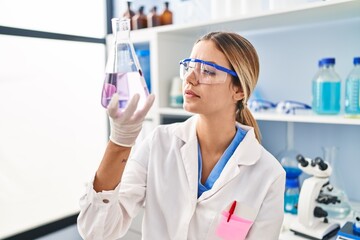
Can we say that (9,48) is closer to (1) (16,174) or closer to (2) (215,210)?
(1) (16,174)

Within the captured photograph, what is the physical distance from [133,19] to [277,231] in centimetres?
158

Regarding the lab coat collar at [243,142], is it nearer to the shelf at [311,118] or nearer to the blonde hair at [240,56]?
the blonde hair at [240,56]

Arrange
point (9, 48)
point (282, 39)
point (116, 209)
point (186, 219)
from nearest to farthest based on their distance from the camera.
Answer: point (116, 209) → point (186, 219) → point (282, 39) → point (9, 48)

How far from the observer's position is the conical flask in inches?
31.7

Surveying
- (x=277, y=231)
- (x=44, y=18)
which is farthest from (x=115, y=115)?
(x=44, y=18)

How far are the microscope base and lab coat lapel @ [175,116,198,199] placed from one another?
0.52 metres

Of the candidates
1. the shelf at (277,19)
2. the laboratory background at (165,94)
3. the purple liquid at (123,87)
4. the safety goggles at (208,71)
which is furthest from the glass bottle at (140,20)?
the purple liquid at (123,87)

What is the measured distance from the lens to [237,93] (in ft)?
3.86

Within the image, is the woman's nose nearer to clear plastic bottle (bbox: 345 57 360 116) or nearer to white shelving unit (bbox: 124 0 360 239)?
A: white shelving unit (bbox: 124 0 360 239)

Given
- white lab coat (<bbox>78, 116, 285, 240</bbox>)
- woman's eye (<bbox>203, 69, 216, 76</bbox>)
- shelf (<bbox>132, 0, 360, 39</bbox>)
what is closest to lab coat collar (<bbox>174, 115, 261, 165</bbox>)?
white lab coat (<bbox>78, 116, 285, 240</bbox>)

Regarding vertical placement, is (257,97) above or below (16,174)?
above

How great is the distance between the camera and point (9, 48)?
6.32 ft

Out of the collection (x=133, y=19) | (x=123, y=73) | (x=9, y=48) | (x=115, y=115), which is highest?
(x=133, y=19)

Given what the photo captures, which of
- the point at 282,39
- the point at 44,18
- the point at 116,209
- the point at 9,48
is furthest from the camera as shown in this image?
the point at 44,18
